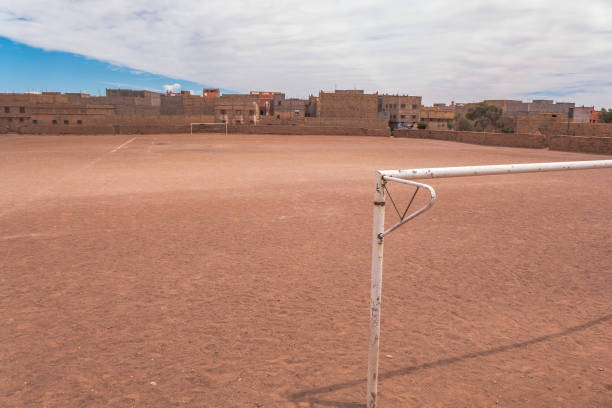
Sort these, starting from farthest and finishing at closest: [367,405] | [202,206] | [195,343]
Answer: [202,206] → [195,343] → [367,405]

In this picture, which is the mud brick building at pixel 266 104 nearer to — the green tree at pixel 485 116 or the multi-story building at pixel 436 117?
the multi-story building at pixel 436 117

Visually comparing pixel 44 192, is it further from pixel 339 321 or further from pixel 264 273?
pixel 339 321

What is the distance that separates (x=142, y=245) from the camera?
5.88 meters

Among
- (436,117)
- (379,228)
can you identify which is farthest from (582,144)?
(436,117)

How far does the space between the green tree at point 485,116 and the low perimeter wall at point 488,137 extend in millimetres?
34275

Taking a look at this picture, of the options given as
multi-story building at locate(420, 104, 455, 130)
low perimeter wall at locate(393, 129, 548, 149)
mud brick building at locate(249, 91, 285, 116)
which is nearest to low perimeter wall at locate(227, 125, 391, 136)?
low perimeter wall at locate(393, 129, 548, 149)

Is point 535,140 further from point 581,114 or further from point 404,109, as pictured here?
point 404,109

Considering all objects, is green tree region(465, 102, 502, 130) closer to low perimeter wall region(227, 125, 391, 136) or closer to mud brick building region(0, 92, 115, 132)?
low perimeter wall region(227, 125, 391, 136)

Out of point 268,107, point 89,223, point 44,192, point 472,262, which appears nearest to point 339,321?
point 472,262

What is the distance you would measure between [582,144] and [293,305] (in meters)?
25.8

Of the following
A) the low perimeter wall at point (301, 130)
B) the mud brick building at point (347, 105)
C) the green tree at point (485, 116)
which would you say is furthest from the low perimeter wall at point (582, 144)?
the green tree at point (485, 116)

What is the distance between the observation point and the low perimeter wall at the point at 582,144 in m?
22.0

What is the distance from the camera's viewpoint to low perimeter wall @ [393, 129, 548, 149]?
27.5 m

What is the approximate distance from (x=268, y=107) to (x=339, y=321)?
69973 millimetres
